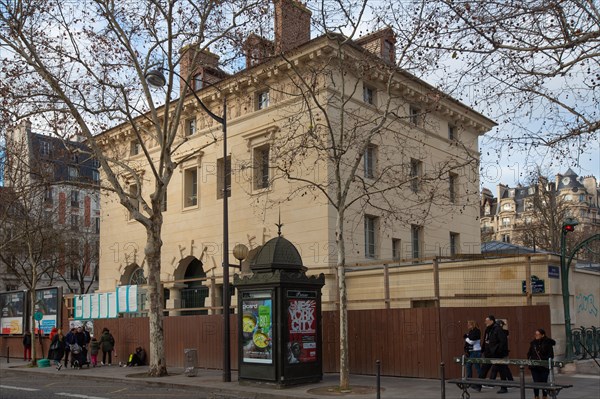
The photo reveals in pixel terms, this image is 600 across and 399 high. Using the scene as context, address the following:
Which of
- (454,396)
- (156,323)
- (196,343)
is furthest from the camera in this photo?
(196,343)

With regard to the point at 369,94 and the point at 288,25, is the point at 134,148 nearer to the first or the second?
the point at 369,94

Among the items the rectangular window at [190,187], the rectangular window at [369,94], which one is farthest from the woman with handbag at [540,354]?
the rectangular window at [190,187]

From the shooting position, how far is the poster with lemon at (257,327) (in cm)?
1622

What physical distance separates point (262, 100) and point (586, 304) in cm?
1495

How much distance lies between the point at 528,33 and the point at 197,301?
21145 millimetres

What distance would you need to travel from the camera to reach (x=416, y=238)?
95.5 ft

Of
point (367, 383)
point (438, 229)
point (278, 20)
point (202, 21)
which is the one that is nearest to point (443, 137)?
point (438, 229)

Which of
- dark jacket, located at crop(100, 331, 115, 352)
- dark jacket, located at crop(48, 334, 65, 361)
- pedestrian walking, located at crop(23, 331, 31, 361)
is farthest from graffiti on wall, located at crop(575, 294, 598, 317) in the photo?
pedestrian walking, located at crop(23, 331, 31, 361)

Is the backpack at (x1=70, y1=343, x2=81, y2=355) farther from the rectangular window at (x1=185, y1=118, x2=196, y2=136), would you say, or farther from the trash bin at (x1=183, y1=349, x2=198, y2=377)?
the rectangular window at (x1=185, y1=118, x2=196, y2=136)

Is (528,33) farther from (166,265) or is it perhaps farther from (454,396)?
(166,265)

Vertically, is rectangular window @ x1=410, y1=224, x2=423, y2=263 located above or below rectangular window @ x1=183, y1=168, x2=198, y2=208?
below

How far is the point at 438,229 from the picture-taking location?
29906 mm

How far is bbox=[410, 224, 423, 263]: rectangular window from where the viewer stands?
28656 millimetres

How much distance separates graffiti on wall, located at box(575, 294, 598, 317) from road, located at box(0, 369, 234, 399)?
10.6 meters
